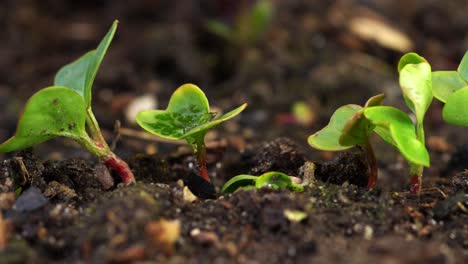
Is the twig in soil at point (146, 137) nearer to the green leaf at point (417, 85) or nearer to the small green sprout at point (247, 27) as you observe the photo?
the small green sprout at point (247, 27)

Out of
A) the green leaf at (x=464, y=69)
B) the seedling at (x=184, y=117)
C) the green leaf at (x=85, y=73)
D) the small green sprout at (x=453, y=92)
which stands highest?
the green leaf at (x=464, y=69)

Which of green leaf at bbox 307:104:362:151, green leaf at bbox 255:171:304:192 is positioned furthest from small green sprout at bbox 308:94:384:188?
green leaf at bbox 255:171:304:192

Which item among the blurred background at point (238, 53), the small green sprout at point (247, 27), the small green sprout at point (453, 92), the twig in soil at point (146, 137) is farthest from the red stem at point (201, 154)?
the small green sprout at point (247, 27)

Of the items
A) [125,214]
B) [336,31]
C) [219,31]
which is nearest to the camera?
[125,214]

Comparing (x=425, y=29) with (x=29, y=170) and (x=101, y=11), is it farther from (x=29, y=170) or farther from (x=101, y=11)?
(x=29, y=170)

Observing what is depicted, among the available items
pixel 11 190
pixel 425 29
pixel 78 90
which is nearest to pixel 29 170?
pixel 11 190

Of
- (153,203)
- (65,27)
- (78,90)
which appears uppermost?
(78,90)

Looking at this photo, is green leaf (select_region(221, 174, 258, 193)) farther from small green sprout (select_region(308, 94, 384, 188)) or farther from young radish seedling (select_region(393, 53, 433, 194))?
young radish seedling (select_region(393, 53, 433, 194))
